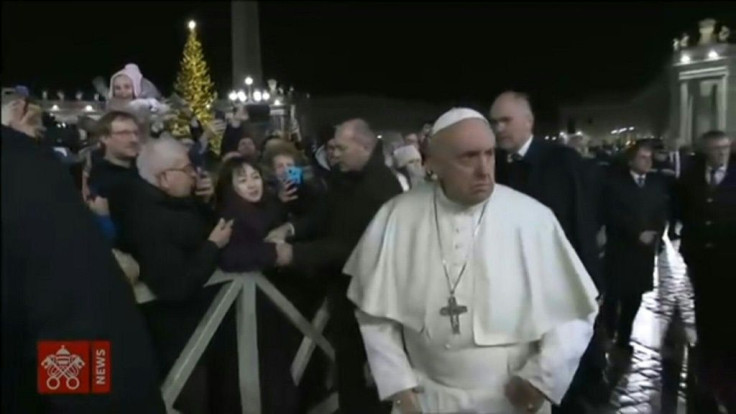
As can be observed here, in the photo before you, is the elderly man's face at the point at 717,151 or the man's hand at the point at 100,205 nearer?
the man's hand at the point at 100,205

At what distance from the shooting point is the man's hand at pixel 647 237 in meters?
6.62

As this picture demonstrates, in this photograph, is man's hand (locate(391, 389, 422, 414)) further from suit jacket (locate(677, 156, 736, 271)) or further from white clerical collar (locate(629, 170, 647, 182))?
white clerical collar (locate(629, 170, 647, 182))

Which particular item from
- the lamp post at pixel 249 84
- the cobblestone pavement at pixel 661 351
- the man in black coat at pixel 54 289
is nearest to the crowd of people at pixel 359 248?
the man in black coat at pixel 54 289

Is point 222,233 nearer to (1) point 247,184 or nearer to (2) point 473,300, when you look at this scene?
(1) point 247,184

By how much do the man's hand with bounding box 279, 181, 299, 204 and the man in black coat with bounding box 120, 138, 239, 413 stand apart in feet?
1.56

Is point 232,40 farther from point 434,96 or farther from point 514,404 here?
point 514,404

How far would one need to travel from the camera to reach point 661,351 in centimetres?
713

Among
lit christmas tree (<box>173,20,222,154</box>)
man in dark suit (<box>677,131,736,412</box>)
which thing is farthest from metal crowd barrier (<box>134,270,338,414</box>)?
man in dark suit (<box>677,131,736,412</box>)

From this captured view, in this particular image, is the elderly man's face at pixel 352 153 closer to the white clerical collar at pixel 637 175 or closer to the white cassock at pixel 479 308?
the white cassock at pixel 479 308

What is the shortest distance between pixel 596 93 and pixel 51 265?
507 centimetres

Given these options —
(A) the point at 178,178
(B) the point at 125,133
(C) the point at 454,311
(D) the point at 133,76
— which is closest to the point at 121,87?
(D) the point at 133,76

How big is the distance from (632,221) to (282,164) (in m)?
2.62

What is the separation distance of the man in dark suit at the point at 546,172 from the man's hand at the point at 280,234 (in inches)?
39.5

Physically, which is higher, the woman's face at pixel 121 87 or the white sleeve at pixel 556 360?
the woman's face at pixel 121 87
